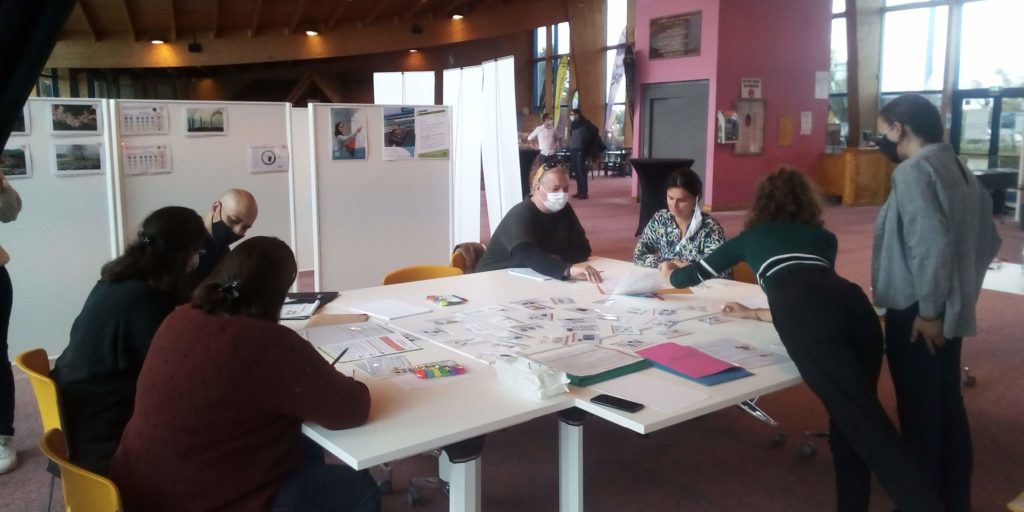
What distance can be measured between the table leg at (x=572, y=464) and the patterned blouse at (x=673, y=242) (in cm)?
177

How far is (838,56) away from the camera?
1312cm

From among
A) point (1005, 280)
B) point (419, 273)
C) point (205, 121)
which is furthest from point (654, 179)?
point (419, 273)

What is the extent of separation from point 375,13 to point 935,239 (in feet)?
46.8

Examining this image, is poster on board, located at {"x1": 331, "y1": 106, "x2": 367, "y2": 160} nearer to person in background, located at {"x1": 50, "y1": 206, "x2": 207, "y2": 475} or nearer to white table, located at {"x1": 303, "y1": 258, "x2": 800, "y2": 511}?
white table, located at {"x1": 303, "y1": 258, "x2": 800, "y2": 511}

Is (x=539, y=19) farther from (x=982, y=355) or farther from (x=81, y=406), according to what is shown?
(x=81, y=406)

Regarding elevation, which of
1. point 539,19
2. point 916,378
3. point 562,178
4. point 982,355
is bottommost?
point 982,355

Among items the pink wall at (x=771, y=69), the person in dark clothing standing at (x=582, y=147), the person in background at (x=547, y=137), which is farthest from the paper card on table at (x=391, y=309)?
the person in dark clothing standing at (x=582, y=147)

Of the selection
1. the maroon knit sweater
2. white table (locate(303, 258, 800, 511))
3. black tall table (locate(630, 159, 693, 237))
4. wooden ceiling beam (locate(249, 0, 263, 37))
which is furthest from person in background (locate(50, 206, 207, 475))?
wooden ceiling beam (locate(249, 0, 263, 37))

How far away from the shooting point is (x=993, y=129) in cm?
1177

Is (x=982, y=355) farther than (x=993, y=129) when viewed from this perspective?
No

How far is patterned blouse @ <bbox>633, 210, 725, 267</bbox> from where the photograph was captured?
361cm

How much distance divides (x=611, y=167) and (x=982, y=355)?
1375cm

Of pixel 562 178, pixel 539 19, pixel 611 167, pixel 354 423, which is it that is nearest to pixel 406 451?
pixel 354 423

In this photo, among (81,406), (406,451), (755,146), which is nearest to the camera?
(406,451)
